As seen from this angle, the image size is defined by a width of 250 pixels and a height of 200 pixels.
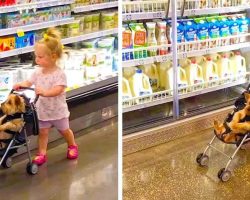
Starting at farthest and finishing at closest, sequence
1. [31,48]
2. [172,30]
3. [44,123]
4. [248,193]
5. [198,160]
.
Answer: [172,30] → [198,160] → [248,193] → [31,48] → [44,123]

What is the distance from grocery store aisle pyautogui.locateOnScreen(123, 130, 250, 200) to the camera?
2.72m

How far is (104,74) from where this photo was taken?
2377mm

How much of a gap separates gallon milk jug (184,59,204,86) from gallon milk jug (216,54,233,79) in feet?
0.69

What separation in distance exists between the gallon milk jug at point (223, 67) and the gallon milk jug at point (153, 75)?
58cm

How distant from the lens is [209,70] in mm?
3643

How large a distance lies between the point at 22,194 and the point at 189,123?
154 centimetres

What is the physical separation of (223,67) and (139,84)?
2.73 ft

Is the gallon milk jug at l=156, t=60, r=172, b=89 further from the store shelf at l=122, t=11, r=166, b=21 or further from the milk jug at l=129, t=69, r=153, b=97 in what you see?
the store shelf at l=122, t=11, r=166, b=21

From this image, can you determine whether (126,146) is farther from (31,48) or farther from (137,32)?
(31,48)

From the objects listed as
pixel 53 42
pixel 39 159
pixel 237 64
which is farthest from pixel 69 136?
pixel 237 64

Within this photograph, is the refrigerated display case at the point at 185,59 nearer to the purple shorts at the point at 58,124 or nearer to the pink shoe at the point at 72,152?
the pink shoe at the point at 72,152

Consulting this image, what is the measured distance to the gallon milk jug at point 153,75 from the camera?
3350mm

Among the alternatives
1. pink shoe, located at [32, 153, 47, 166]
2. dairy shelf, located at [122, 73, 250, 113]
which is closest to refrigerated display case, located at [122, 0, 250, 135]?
dairy shelf, located at [122, 73, 250, 113]

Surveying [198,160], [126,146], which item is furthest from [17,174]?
[198,160]
